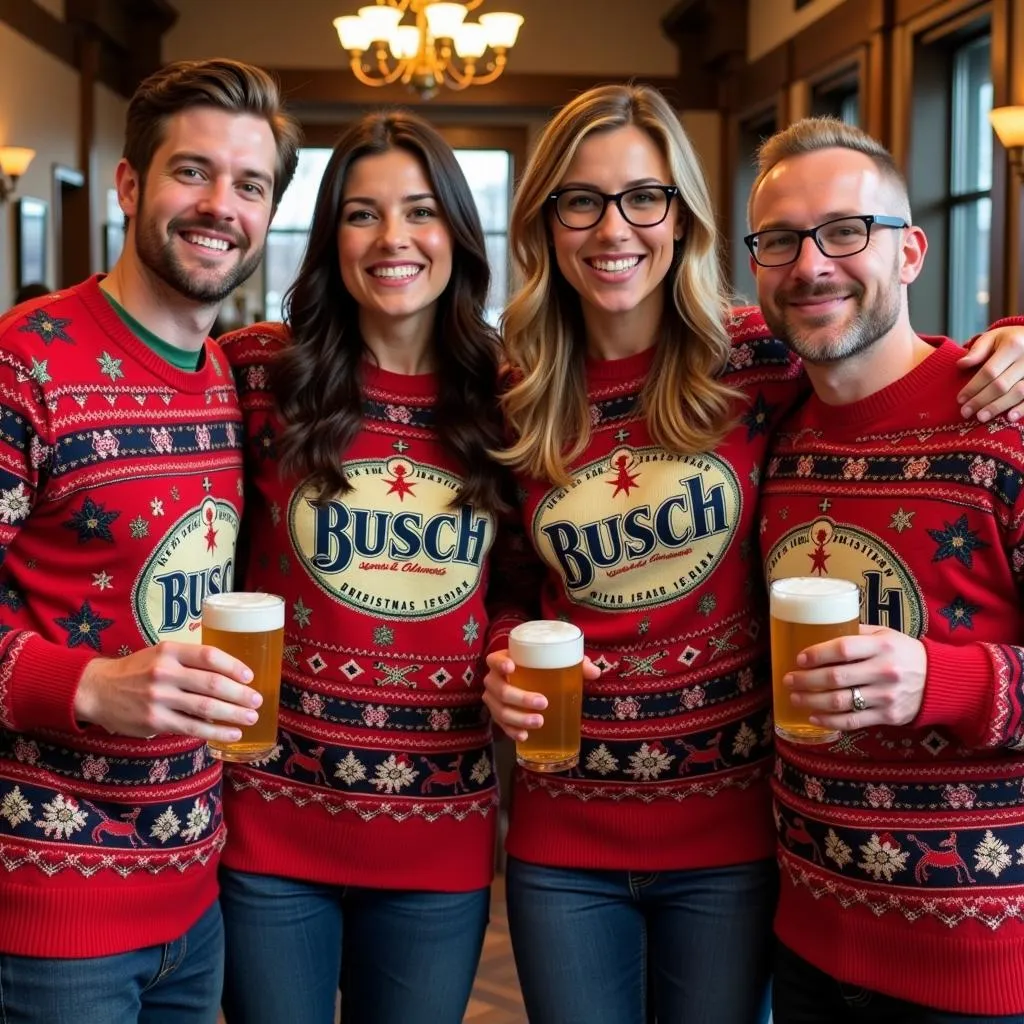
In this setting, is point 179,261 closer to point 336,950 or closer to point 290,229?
point 336,950

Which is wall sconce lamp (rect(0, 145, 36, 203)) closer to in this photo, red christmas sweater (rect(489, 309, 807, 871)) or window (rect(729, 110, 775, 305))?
window (rect(729, 110, 775, 305))

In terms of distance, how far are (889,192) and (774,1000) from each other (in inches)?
46.1

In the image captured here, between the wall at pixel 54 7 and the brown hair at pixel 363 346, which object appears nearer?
the brown hair at pixel 363 346

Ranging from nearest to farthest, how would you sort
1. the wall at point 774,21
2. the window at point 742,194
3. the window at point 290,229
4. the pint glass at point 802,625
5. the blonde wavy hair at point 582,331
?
the pint glass at point 802,625 < the blonde wavy hair at point 582,331 < the wall at point 774,21 < the window at point 742,194 < the window at point 290,229

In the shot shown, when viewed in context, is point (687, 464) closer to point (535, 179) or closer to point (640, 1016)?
point (535, 179)

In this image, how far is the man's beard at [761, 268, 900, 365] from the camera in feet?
6.25

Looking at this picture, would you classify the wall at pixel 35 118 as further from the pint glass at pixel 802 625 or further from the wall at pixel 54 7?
the pint glass at pixel 802 625

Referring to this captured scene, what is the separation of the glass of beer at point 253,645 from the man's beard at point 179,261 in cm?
48

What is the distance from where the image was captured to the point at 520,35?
34.4 ft

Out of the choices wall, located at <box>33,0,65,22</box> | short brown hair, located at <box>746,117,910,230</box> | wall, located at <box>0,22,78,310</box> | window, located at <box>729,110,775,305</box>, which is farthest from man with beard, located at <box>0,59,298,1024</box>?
window, located at <box>729,110,775,305</box>

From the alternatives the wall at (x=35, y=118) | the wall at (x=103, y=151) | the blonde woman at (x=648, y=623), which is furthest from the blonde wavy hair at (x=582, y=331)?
the wall at (x=103, y=151)

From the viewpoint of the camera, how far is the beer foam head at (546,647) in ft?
6.13

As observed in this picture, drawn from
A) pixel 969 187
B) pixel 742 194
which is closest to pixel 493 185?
pixel 742 194

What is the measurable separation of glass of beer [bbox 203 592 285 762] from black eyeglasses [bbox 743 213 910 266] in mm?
838
